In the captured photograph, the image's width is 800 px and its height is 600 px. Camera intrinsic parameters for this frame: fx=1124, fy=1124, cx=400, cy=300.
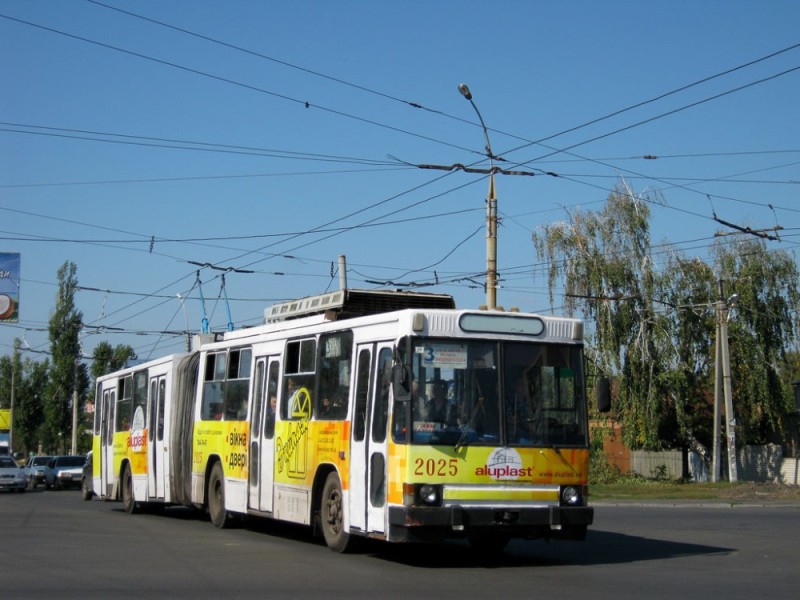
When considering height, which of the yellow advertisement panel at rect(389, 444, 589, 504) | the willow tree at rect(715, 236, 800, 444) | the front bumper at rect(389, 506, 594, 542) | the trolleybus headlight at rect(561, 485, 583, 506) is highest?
the willow tree at rect(715, 236, 800, 444)

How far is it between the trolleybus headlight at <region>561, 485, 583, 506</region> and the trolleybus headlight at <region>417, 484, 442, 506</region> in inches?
63.6

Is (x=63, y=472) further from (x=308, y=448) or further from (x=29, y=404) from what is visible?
(x=29, y=404)

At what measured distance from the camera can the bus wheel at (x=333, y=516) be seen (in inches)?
566

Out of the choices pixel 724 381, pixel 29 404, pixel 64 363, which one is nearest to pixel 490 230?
pixel 724 381

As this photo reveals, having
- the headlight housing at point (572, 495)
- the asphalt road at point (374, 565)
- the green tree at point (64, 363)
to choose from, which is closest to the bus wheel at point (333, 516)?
the asphalt road at point (374, 565)

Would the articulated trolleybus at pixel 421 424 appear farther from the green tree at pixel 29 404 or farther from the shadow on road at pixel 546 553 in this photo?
the green tree at pixel 29 404

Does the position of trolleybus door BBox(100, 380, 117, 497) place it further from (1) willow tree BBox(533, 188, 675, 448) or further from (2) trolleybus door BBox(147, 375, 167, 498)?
(1) willow tree BBox(533, 188, 675, 448)

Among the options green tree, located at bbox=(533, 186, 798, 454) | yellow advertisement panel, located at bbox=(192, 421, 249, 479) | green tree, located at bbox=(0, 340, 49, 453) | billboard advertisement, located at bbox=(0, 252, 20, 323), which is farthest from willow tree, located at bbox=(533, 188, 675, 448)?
green tree, located at bbox=(0, 340, 49, 453)

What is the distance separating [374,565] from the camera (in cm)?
1334

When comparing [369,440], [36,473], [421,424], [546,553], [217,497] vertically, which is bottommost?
[36,473]

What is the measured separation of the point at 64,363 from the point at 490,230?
5440cm

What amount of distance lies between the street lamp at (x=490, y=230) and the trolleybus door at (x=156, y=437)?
6.99 meters

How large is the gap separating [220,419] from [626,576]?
8.67 m

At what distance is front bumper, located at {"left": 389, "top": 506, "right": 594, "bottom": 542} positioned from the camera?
12.5 metres
